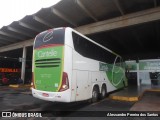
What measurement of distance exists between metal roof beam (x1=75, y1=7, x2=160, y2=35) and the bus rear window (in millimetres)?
7163

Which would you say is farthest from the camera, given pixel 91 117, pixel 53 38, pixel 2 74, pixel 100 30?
pixel 2 74

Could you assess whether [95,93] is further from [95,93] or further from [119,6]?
[119,6]

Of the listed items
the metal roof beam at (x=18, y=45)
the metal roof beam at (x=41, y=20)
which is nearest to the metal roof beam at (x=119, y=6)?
the metal roof beam at (x=41, y=20)

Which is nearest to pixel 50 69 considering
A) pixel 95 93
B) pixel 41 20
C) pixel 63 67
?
pixel 63 67

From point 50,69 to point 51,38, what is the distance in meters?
1.42

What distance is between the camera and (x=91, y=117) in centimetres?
623

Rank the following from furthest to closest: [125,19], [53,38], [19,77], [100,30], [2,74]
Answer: [19,77], [2,74], [100,30], [125,19], [53,38]

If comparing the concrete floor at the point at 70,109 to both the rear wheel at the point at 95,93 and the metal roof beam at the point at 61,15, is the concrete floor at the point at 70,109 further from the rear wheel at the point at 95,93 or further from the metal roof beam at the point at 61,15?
the metal roof beam at the point at 61,15

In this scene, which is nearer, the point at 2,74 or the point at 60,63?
the point at 60,63

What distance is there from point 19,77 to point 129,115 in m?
20.5

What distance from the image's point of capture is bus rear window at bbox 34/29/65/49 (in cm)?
712

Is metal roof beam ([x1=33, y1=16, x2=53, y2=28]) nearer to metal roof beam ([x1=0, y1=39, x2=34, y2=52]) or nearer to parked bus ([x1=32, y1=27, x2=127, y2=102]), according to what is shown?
metal roof beam ([x1=0, y1=39, x2=34, y2=52])

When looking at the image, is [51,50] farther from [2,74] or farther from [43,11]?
[2,74]

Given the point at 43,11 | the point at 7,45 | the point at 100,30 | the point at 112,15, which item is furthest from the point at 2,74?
the point at 112,15
